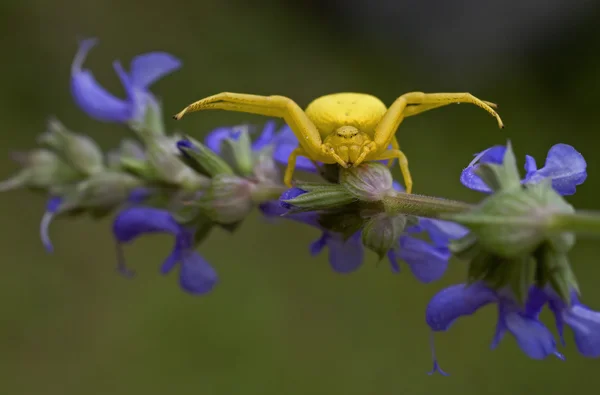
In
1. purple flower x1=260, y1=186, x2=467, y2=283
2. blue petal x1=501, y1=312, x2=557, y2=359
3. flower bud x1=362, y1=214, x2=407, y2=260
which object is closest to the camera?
blue petal x1=501, y1=312, x2=557, y2=359

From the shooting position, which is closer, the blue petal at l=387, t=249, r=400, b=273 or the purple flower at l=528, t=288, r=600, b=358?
the purple flower at l=528, t=288, r=600, b=358

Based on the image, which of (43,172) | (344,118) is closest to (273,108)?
(344,118)

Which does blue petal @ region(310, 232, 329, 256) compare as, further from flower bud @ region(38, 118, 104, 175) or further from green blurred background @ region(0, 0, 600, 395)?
green blurred background @ region(0, 0, 600, 395)

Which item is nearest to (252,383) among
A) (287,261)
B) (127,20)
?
(287,261)

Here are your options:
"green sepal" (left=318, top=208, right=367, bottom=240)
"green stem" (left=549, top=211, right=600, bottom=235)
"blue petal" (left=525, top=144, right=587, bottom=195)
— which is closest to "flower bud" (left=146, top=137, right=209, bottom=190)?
"green sepal" (left=318, top=208, right=367, bottom=240)

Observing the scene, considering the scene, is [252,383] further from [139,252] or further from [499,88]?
[499,88]

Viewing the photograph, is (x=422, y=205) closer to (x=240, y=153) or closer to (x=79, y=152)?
(x=240, y=153)

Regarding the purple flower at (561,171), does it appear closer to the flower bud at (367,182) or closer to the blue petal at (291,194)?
the flower bud at (367,182)

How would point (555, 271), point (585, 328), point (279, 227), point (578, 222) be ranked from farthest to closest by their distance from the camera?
point (279, 227) < point (585, 328) < point (555, 271) < point (578, 222)
